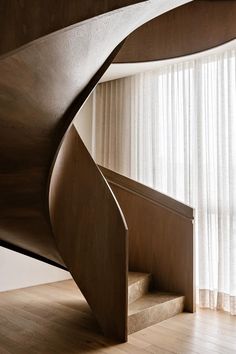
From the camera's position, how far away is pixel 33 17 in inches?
45.5

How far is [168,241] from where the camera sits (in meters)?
3.50

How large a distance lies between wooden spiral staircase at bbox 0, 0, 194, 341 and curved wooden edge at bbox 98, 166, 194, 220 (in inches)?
0.4

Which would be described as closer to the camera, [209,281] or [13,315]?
[13,315]

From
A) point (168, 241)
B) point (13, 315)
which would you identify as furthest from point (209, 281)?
point (13, 315)

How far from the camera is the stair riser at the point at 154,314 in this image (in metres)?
2.75

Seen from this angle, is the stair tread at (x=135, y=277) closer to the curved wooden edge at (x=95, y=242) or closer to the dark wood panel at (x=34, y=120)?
the curved wooden edge at (x=95, y=242)

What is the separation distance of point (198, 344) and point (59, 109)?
1981 mm

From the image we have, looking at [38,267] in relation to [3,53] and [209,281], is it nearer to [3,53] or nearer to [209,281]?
[209,281]

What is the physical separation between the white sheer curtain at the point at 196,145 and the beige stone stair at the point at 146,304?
1.50ft

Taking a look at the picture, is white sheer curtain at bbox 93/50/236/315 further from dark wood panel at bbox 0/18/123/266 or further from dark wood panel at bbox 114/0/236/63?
dark wood panel at bbox 0/18/123/266

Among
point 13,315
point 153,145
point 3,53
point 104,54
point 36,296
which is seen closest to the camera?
point 3,53

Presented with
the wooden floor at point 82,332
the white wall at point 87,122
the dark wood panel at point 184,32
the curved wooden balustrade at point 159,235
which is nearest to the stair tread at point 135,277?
the curved wooden balustrade at point 159,235

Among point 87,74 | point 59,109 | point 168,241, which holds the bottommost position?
point 168,241

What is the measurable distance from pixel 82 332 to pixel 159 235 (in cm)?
129
